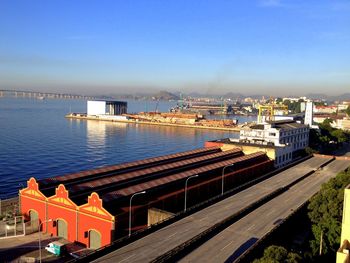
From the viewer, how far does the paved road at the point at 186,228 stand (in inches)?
750

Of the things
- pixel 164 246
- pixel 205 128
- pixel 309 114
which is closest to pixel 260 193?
pixel 164 246

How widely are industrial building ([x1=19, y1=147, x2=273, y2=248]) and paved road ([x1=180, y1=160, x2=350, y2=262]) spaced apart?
5.16 m

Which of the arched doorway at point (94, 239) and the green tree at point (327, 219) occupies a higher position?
the green tree at point (327, 219)

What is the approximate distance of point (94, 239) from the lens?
2505cm

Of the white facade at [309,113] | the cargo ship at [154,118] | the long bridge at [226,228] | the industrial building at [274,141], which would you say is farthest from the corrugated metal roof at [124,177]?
the cargo ship at [154,118]

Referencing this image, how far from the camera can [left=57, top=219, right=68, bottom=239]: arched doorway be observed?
26681mm

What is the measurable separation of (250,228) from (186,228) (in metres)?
4.24

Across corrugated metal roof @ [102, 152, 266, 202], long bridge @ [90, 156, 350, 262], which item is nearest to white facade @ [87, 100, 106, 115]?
corrugated metal roof @ [102, 152, 266, 202]

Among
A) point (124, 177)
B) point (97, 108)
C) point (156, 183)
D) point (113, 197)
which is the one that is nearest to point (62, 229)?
point (113, 197)

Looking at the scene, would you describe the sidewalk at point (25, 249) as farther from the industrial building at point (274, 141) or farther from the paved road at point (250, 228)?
the industrial building at point (274, 141)

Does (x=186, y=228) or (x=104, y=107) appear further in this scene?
(x=104, y=107)

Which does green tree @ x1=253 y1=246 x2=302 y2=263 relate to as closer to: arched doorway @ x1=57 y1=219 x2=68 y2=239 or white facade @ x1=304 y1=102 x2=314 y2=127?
arched doorway @ x1=57 y1=219 x2=68 y2=239

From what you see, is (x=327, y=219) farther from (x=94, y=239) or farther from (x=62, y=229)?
(x=62, y=229)

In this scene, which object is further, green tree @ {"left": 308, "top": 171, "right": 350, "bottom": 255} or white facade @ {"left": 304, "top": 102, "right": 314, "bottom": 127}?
white facade @ {"left": 304, "top": 102, "right": 314, "bottom": 127}
